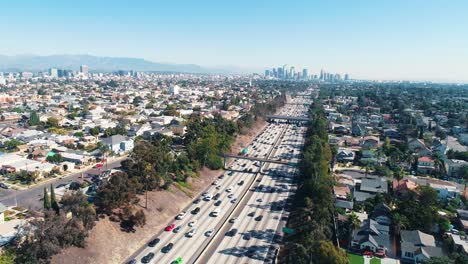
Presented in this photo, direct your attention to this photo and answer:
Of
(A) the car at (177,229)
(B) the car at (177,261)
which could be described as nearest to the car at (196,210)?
(A) the car at (177,229)

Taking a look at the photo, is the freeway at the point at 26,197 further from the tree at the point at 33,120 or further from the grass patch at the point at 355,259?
the tree at the point at 33,120

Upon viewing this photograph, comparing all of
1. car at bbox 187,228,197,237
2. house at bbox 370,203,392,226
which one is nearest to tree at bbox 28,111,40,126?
car at bbox 187,228,197,237

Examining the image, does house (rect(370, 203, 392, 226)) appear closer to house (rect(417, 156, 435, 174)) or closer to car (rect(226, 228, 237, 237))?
car (rect(226, 228, 237, 237))

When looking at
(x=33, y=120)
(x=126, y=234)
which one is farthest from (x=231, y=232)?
(x=33, y=120)

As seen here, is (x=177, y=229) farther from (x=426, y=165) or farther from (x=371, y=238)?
(x=426, y=165)

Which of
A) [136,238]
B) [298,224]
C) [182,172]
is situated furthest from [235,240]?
[182,172]

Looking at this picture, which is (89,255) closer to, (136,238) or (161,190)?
(136,238)
